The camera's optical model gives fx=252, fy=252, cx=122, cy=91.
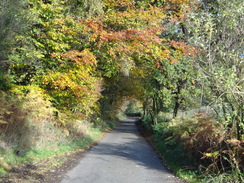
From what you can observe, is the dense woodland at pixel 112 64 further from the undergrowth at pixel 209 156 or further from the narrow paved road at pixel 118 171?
the narrow paved road at pixel 118 171

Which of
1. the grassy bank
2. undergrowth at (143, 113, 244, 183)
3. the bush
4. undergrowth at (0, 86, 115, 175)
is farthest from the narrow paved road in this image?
the bush

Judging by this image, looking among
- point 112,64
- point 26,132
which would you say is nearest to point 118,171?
point 26,132

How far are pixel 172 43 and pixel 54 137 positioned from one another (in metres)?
9.63

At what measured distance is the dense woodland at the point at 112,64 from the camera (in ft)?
27.0

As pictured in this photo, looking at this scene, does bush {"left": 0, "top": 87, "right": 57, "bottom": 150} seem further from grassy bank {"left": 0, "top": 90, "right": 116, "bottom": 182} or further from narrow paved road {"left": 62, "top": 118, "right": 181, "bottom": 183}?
narrow paved road {"left": 62, "top": 118, "right": 181, "bottom": 183}

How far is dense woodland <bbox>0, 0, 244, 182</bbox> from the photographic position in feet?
27.0

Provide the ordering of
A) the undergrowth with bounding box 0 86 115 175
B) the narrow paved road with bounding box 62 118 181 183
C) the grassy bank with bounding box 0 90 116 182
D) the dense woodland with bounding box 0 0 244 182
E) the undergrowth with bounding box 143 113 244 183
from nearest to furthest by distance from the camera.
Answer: the undergrowth with bounding box 143 113 244 183, the dense woodland with bounding box 0 0 244 182, the narrow paved road with bounding box 62 118 181 183, the grassy bank with bounding box 0 90 116 182, the undergrowth with bounding box 0 86 115 175

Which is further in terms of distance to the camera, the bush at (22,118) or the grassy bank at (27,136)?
the bush at (22,118)

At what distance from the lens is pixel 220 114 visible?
890 cm

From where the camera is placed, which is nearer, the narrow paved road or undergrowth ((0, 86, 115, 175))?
the narrow paved road

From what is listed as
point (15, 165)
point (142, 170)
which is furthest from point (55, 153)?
point (142, 170)

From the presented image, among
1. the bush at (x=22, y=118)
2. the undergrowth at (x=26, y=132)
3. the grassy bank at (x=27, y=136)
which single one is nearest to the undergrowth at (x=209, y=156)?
the grassy bank at (x=27, y=136)

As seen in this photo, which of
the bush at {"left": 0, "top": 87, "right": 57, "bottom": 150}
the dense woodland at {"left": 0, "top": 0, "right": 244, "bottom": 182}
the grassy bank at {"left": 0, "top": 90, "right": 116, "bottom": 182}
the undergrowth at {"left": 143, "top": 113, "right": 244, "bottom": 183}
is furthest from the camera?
the bush at {"left": 0, "top": 87, "right": 57, "bottom": 150}

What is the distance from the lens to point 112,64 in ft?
51.4
